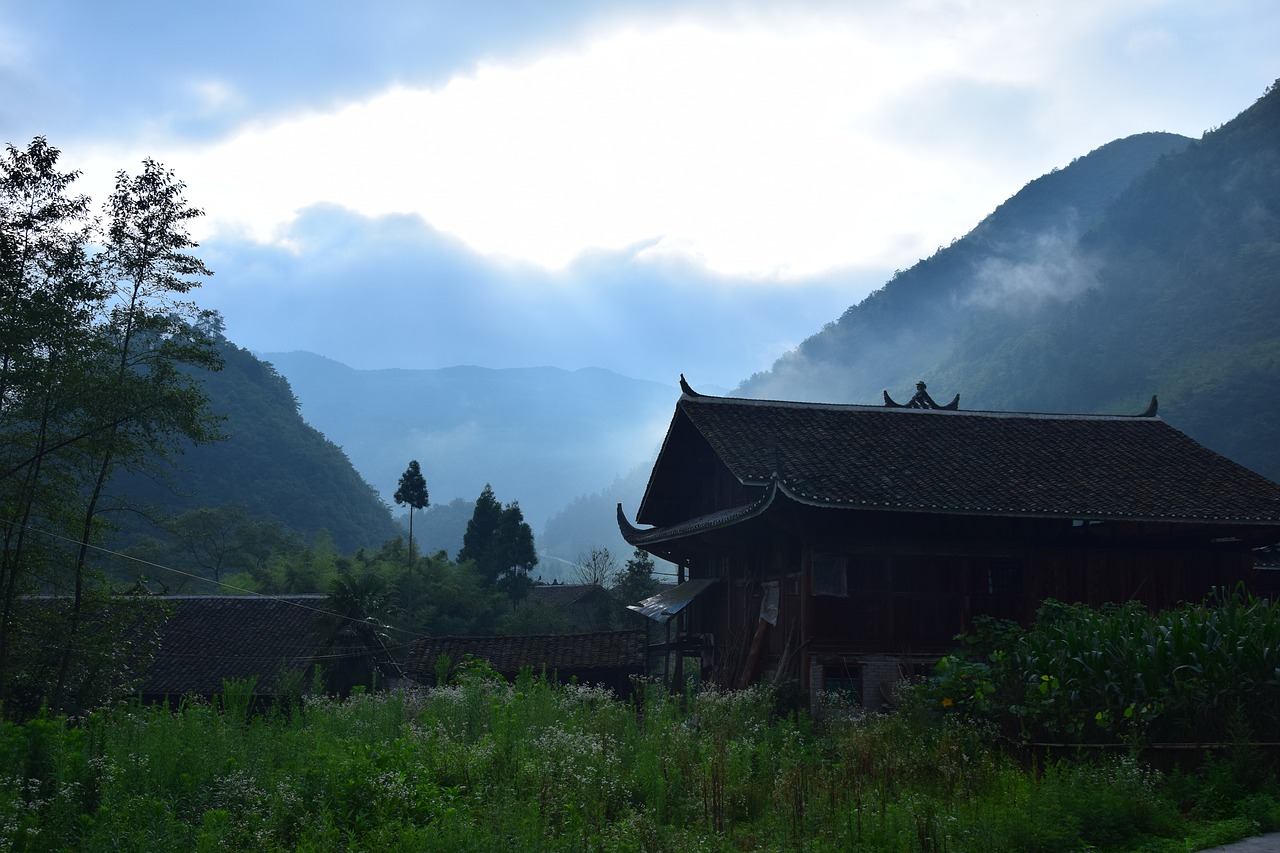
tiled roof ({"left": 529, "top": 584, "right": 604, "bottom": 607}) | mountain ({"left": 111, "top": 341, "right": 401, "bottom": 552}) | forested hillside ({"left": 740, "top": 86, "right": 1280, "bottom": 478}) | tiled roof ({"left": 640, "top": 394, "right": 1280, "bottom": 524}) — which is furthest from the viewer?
mountain ({"left": 111, "top": 341, "right": 401, "bottom": 552})

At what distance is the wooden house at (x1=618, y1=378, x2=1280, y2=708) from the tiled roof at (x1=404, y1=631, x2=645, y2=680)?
12.0 m

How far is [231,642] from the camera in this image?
38094 millimetres

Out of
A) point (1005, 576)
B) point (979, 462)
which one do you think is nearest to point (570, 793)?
point (1005, 576)

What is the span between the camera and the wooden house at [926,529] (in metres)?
18.2

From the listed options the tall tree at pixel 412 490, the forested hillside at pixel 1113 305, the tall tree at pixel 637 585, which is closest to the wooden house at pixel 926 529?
the tall tree at pixel 637 585

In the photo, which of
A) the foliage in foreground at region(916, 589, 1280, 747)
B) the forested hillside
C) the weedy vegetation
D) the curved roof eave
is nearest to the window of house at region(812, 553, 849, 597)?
the curved roof eave

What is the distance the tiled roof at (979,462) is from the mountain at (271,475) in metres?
70.4

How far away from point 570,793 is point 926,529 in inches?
456

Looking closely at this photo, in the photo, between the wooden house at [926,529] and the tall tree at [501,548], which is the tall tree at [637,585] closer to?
the tall tree at [501,548]

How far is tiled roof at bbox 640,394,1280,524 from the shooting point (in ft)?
59.5

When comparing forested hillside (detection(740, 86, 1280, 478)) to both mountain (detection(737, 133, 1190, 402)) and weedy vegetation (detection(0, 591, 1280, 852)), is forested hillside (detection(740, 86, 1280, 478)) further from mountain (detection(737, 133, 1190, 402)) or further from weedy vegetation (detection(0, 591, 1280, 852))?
weedy vegetation (detection(0, 591, 1280, 852))

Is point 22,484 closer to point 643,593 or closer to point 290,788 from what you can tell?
point 290,788

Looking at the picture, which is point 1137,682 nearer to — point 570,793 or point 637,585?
point 570,793

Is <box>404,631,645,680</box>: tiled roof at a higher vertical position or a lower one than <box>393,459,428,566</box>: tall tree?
lower
